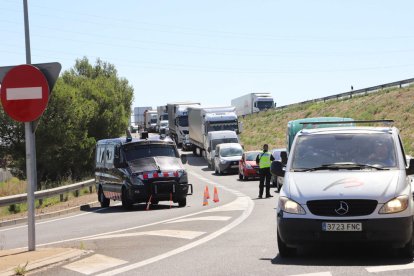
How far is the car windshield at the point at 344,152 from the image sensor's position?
11.0 meters

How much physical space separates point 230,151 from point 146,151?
21.5 metres

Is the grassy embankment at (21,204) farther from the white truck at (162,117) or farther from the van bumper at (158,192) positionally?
the white truck at (162,117)

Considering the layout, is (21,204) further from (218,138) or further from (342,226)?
(218,138)

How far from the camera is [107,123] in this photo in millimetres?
55812

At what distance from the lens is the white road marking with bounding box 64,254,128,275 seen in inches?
395

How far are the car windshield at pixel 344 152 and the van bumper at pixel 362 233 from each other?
1216 millimetres

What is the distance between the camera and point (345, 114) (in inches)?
2931

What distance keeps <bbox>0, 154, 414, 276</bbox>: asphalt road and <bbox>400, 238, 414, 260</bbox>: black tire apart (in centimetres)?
9

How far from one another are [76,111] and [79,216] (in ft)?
79.1

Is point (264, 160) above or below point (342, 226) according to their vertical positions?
above

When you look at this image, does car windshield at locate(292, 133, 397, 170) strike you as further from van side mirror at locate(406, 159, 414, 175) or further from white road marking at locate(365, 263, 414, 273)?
white road marking at locate(365, 263, 414, 273)

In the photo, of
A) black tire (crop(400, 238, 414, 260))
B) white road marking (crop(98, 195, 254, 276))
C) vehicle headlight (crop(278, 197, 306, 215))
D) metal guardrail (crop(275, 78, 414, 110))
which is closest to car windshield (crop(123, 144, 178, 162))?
white road marking (crop(98, 195, 254, 276))

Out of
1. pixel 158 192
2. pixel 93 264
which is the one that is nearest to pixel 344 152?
pixel 93 264

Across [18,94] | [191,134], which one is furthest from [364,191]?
[191,134]
